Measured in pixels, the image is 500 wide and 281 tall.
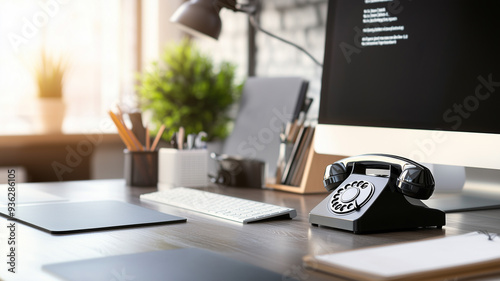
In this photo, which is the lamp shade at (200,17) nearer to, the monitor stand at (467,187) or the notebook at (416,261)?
the monitor stand at (467,187)

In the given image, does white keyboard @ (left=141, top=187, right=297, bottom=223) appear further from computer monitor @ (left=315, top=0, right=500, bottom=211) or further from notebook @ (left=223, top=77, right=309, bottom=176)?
notebook @ (left=223, top=77, right=309, bottom=176)

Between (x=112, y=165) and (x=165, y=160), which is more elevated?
(x=165, y=160)

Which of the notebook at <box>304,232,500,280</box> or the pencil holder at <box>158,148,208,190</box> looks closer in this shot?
the notebook at <box>304,232,500,280</box>

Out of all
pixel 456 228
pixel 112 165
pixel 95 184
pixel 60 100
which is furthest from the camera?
pixel 112 165

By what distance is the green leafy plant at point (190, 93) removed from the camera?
263 cm

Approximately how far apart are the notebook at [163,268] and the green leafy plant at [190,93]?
6.05 ft

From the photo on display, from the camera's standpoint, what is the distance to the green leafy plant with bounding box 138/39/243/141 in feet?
8.62

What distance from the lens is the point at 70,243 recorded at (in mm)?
837

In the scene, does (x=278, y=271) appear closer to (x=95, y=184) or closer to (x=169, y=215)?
(x=169, y=215)

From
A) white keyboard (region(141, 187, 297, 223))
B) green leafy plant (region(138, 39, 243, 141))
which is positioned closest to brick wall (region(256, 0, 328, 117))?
green leafy plant (region(138, 39, 243, 141))

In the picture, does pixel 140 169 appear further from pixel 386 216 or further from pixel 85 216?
pixel 386 216

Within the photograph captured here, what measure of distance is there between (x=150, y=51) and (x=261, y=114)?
5.57 feet

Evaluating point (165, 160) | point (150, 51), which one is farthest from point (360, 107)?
point (150, 51)

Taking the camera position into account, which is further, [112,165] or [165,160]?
[112,165]
